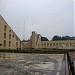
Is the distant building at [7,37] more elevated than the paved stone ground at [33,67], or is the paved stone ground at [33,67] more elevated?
the distant building at [7,37]

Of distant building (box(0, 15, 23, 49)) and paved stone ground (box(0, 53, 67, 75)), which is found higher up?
distant building (box(0, 15, 23, 49))

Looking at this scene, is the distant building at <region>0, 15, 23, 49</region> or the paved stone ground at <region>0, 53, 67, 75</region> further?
the distant building at <region>0, 15, 23, 49</region>

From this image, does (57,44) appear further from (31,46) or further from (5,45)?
(5,45)

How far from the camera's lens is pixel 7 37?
30.6 meters

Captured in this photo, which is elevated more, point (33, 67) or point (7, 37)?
Result: point (7, 37)

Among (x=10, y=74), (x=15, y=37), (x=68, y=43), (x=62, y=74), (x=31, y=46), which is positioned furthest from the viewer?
(x=68, y=43)

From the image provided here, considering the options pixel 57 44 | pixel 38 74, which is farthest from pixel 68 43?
pixel 38 74

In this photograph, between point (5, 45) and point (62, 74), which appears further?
point (5, 45)

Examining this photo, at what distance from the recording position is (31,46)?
36.5 m

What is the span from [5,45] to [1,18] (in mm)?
3678

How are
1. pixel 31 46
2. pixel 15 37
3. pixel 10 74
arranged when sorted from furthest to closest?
pixel 31 46, pixel 15 37, pixel 10 74

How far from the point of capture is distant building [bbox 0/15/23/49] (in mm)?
29755

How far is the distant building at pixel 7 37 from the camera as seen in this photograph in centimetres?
2975

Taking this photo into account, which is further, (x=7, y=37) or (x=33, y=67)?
(x=7, y=37)
